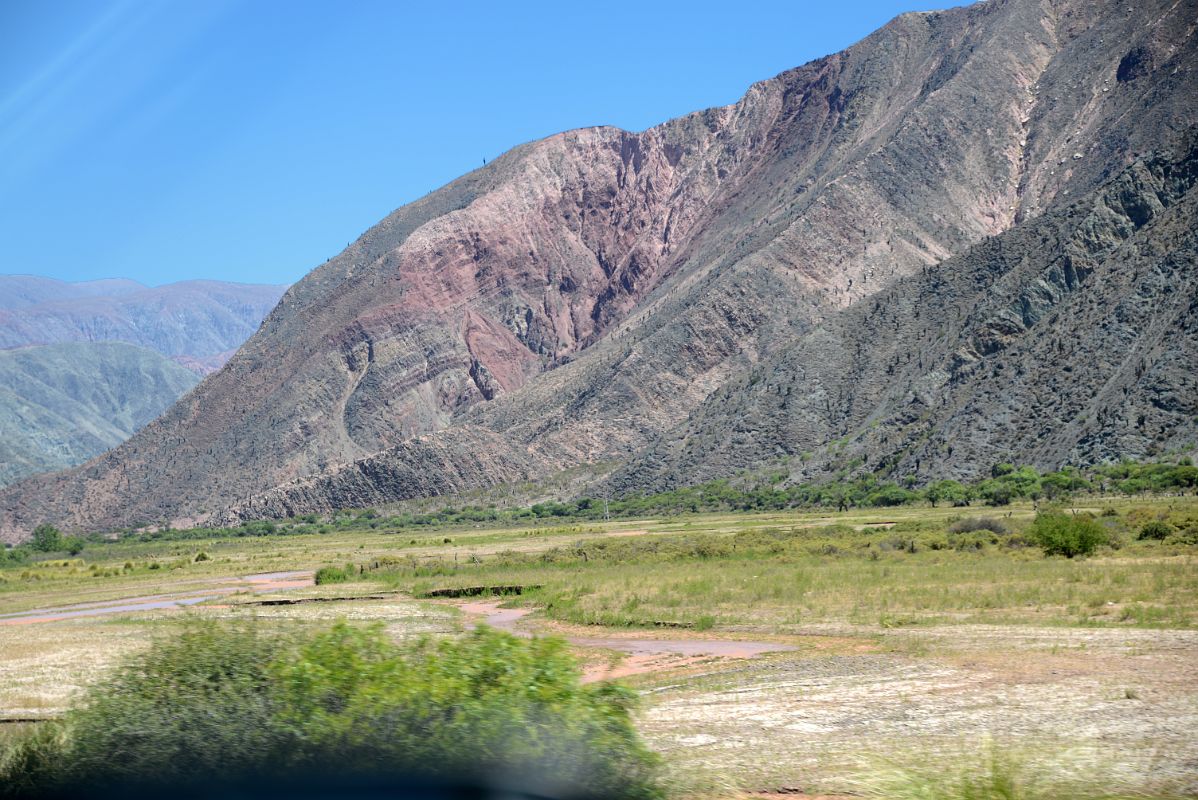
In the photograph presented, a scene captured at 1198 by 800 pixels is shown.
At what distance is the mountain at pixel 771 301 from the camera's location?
88.8 meters

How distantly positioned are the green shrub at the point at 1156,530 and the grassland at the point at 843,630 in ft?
1.72

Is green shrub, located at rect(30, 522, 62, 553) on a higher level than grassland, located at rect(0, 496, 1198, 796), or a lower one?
higher

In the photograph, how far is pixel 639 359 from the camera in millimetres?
133625

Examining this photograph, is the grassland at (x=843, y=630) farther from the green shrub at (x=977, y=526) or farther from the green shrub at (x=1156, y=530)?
the green shrub at (x=977, y=526)

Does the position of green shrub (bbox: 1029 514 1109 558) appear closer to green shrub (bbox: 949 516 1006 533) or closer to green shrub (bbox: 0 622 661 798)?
green shrub (bbox: 949 516 1006 533)

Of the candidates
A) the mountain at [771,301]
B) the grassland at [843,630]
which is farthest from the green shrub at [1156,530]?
the mountain at [771,301]

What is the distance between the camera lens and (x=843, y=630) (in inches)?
1073

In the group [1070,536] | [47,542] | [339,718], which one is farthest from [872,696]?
[47,542]

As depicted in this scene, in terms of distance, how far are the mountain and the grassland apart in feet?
86.4

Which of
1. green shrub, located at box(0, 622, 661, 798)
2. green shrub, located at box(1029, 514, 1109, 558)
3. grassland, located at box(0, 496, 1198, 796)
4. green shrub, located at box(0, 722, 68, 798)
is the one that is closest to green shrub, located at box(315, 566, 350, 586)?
grassland, located at box(0, 496, 1198, 796)

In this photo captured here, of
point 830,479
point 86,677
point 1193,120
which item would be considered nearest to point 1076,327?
point 830,479

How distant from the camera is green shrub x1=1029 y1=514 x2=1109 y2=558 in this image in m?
40.9

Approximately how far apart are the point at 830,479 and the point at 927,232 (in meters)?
47.8

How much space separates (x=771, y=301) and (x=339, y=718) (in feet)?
411
